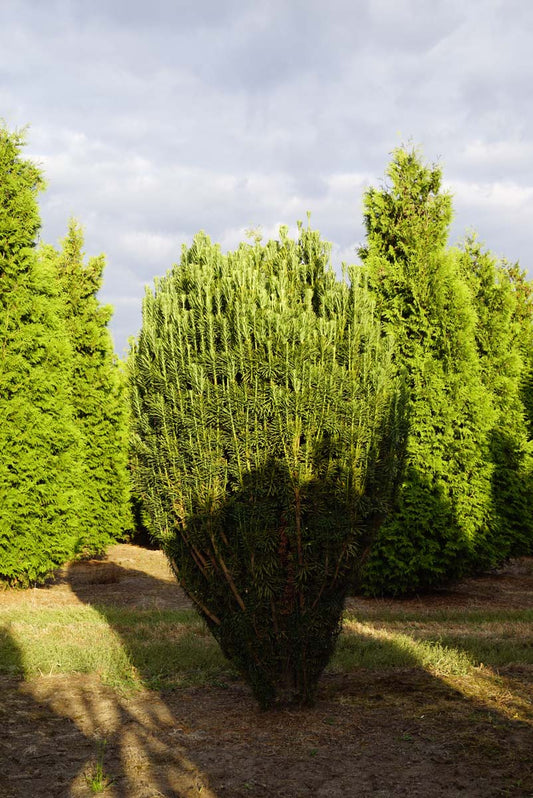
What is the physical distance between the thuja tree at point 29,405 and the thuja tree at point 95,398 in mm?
3452

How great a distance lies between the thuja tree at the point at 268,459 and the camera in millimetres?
5078

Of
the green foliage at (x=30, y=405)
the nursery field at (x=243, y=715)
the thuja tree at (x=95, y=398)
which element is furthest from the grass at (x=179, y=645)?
the thuja tree at (x=95, y=398)

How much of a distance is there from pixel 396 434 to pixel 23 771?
147 inches

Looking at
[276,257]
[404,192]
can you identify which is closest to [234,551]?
[276,257]

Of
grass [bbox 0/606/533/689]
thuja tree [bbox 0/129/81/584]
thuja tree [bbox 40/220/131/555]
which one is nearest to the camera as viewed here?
grass [bbox 0/606/533/689]

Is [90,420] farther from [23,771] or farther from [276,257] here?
[23,771]

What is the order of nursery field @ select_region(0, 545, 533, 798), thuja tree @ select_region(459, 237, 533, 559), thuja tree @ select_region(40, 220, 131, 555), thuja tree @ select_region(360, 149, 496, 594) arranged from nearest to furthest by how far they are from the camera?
nursery field @ select_region(0, 545, 533, 798), thuja tree @ select_region(360, 149, 496, 594), thuja tree @ select_region(459, 237, 533, 559), thuja tree @ select_region(40, 220, 131, 555)

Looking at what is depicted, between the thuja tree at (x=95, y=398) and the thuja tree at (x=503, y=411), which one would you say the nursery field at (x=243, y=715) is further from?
the thuja tree at (x=95, y=398)

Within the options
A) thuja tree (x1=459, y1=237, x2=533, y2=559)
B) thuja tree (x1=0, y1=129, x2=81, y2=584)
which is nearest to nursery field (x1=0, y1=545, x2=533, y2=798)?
thuja tree (x1=0, y1=129, x2=81, y2=584)

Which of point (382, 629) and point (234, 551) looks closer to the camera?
point (234, 551)

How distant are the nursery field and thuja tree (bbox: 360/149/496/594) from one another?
6.64 ft

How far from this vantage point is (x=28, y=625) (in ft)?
27.3

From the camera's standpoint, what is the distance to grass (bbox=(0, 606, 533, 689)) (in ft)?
21.6

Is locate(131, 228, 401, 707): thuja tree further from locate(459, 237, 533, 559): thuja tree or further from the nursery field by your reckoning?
locate(459, 237, 533, 559): thuja tree
